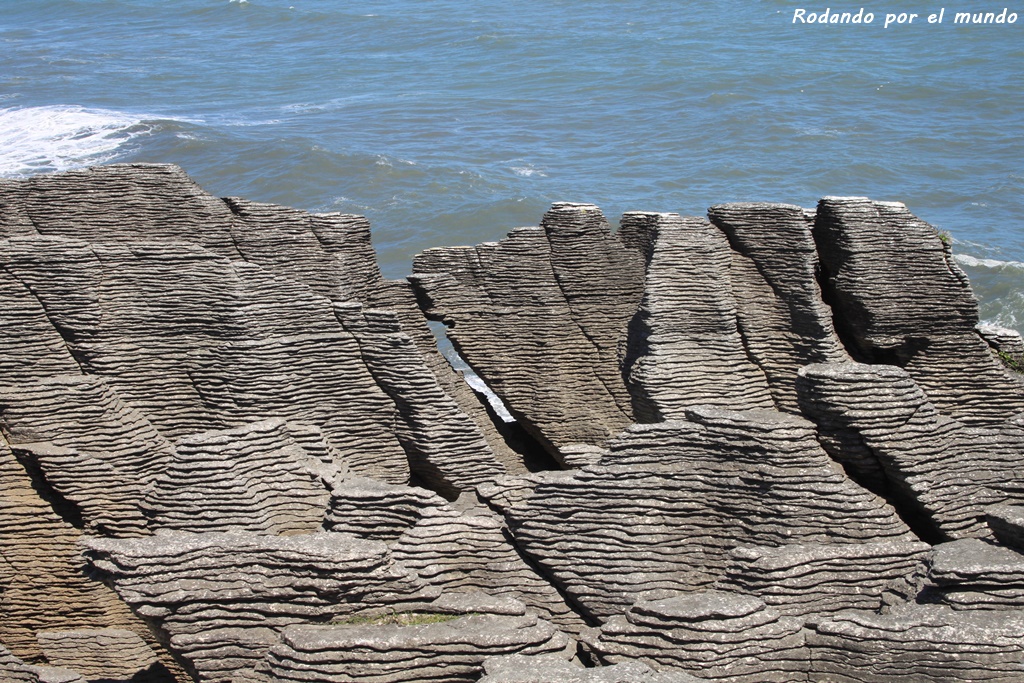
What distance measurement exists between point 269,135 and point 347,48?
26.8 meters

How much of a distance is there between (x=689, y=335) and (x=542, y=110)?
150ft

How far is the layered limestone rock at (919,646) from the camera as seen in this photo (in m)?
10.5

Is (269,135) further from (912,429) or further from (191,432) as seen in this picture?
(912,429)

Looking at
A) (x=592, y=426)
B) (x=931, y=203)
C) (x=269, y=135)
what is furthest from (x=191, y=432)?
(x=269, y=135)

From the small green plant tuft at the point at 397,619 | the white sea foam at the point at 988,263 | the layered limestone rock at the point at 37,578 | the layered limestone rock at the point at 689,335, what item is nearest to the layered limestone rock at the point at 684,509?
the small green plant tuft at the point at 397,619

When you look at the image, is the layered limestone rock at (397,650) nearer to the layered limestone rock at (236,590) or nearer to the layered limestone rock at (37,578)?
the layered limestone rock at (236,590)

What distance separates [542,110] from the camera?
5862cm

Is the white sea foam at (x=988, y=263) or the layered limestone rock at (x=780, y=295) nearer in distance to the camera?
the layered limestone rock at (x=780, y=295)

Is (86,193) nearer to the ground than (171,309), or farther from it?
farther from it

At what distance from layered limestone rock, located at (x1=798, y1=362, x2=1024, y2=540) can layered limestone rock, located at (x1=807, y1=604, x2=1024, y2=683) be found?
1.71 meters

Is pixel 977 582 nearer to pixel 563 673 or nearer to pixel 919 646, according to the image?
pixel 919 646

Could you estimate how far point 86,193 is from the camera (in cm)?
1448

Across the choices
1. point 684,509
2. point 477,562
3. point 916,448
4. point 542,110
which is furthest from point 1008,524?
point 542,110

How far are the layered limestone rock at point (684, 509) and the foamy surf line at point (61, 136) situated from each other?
3961 centimetres
